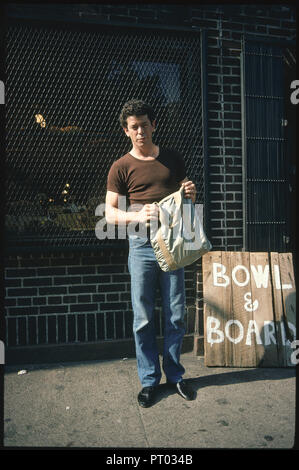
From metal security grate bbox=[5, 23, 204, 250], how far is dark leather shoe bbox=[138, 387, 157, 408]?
59.4 inches

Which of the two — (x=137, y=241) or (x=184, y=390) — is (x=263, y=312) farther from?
(x=137, y=241)

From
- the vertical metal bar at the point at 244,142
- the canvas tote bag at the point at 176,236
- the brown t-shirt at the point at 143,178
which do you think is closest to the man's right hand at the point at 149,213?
the canvas tote bag at the point at 176,236

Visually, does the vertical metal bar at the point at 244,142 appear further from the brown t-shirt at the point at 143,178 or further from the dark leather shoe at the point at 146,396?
the dark leather shoe at the point at 146,396

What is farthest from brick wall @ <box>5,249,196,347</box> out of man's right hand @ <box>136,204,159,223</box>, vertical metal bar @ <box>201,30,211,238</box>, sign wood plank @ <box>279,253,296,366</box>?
sign wood plank @ <box>279,253,296,366</box>

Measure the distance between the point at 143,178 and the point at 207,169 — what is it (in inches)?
46.3

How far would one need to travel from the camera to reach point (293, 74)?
3941mm

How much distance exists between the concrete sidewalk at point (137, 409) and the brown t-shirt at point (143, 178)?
1632 mm

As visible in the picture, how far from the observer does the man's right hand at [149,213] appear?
2.45 m

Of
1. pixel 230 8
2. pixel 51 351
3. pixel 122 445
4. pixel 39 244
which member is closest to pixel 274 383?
pixel 122 445

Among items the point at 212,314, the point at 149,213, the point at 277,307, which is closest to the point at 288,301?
the point at 277,307

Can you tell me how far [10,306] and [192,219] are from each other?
208 cm
